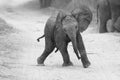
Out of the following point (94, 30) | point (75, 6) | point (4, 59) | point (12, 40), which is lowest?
point (94, 30)

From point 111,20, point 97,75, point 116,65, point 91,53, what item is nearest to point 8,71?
point 97,75

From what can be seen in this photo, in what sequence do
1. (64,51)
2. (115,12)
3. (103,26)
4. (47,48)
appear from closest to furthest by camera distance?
(64,51), (47,48), (115,12), (103,26)

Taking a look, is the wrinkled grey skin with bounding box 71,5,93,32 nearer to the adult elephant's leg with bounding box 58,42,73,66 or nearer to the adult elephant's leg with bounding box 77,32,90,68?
the adult elephant's leg with bounding box 77,32,90,68

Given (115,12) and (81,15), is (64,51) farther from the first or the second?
(115,12)

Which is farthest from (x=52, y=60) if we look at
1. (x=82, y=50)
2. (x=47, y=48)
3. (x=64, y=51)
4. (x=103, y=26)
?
(x=103, y=26)

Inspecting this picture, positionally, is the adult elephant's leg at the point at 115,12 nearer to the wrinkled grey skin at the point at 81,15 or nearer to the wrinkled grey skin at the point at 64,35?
the wrinkled grey skin at the point at 64,35

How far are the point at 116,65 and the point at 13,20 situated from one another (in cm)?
1624

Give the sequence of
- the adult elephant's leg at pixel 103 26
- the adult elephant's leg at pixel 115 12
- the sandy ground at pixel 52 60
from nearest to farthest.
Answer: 1. the sandy ground at pixel 52 60
2. the adult elephant's leg at pixel 115 12
3. the adult elephant's leg at pixel 103 26

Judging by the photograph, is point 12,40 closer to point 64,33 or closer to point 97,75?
point 64,33

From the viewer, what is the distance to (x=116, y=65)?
11.5m

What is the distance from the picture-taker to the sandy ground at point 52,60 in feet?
32.7

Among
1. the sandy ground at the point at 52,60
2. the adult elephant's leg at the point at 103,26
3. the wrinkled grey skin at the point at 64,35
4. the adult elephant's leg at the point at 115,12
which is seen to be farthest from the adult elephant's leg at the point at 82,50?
the adult elephant's leg at the point at 103,26

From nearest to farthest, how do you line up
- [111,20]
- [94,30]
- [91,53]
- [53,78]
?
[53,78]
[91,53]
[111,20]
[94,30]

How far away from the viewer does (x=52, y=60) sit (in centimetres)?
1280
